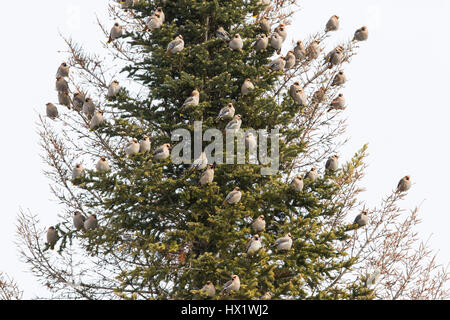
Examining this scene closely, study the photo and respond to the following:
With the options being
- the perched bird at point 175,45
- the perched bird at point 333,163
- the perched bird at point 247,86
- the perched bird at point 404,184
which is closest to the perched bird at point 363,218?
the perched bird at point 333,163

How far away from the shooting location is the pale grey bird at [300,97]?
1098 cm

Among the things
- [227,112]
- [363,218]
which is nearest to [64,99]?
[227,112]

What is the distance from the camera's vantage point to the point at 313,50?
41.7 feet

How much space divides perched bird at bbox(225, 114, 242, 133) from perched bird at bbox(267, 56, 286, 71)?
1.51m

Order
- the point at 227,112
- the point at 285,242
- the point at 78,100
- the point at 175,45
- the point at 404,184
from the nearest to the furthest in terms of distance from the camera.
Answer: the point at 285,242 < the point at 227,112 < the point at 175,45 < the point at 404,184 < the point at 78,100

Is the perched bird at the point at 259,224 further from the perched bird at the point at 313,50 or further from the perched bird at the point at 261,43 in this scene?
the perched bird at the point at 313,50

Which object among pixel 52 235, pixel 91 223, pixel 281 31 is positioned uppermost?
pixel 281 31

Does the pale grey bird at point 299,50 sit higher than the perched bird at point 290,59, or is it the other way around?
the pale grey bird at point 299,50

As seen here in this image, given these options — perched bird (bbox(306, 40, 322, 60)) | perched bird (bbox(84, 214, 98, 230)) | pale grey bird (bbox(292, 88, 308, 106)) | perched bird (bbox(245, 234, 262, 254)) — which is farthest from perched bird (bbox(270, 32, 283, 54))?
perched bird (bbox(84, 214, 98, 230))

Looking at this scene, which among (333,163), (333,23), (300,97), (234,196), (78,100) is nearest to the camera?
(234,196)

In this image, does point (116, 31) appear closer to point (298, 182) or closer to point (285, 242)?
point (298, 182)

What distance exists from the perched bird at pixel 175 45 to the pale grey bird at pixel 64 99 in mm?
2381

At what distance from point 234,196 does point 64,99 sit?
4.15 meters
